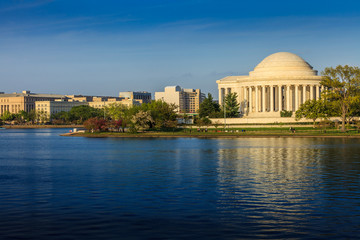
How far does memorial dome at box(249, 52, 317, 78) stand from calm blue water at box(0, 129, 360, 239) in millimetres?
83386

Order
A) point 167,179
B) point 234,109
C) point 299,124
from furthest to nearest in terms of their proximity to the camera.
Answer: point 234,109
point 299,124
point 167,179

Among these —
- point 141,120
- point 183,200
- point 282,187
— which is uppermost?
point 141,120

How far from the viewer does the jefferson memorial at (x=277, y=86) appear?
5002 inches

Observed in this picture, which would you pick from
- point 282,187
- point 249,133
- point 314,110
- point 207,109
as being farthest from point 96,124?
point 282,187

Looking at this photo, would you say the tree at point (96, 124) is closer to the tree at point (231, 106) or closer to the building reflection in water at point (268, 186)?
the tree at point (231, 106)

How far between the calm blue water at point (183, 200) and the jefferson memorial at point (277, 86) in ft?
267

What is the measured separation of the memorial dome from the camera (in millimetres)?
128875

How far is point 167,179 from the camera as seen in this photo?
36.6 meters

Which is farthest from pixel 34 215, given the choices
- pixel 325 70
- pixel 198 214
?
pixel 325 70

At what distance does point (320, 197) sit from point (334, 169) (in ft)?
45.9

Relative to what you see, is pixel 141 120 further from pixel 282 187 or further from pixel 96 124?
pixel 282 187

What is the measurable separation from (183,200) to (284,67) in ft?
352

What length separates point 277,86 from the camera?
12875cm

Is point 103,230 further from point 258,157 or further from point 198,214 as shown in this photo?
point 258,157
